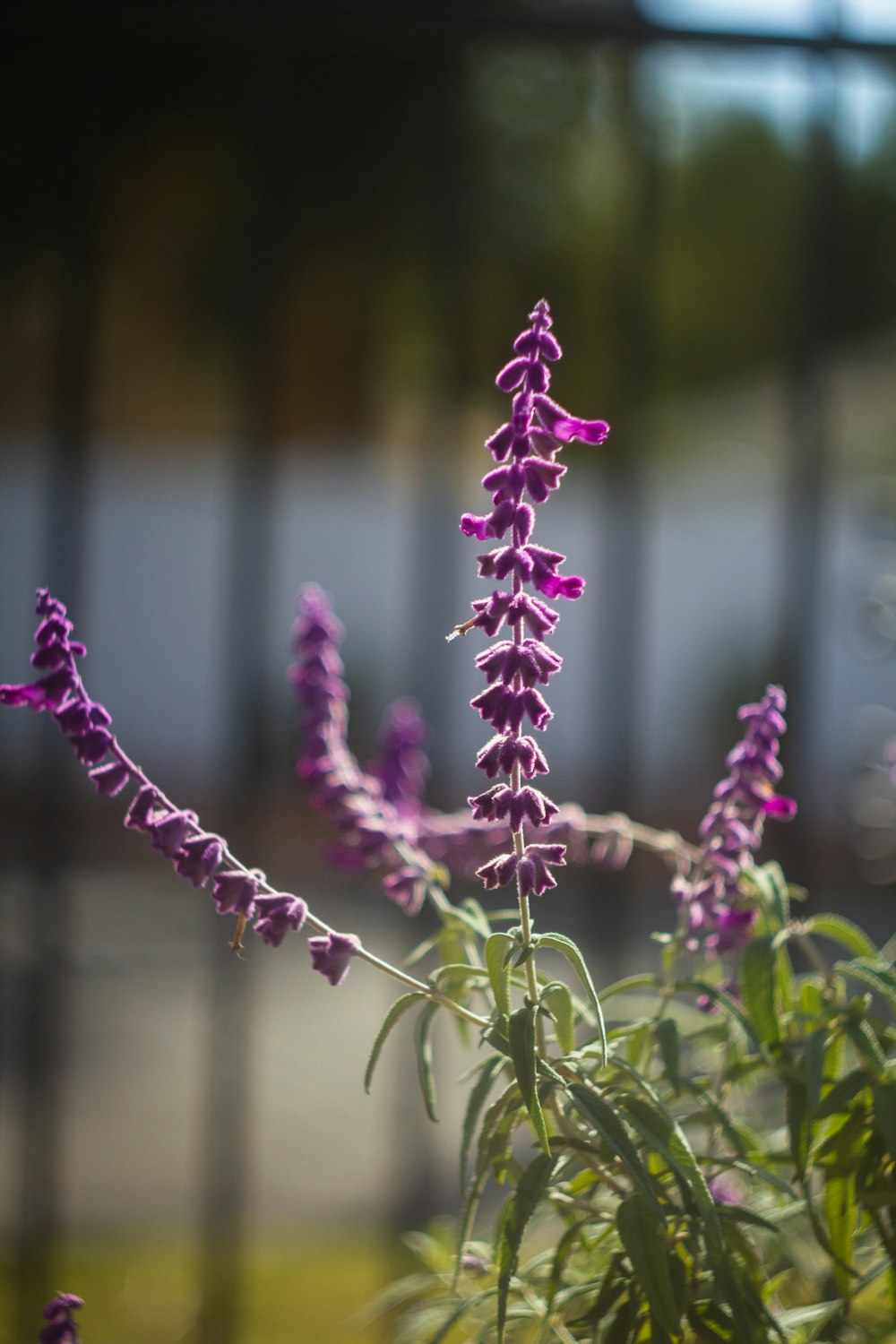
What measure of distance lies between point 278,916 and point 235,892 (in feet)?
0.06

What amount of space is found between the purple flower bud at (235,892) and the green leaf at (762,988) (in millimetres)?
192

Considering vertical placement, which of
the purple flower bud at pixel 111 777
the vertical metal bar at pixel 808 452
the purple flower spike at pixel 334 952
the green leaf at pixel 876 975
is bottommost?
the green leaf at pixel 876 975

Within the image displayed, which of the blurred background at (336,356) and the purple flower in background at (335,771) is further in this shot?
the blurred background at (336,356)

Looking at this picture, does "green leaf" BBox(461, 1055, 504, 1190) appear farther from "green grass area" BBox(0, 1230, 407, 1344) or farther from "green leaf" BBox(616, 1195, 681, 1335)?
"green grass area" BBox(0, 1230, 407, 1344)

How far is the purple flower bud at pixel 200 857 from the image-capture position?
440 mm

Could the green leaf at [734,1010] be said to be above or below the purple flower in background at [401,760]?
below

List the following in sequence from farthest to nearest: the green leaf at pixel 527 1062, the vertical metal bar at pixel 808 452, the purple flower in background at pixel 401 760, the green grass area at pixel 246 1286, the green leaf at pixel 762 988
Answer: the green grass area at pixel 246 1286
the vertical metal bar at pixel 808 452
the purple flower in background at pixel 401 760
the green leaf at pixel 762 988
the green leaf at pixel 527 1062

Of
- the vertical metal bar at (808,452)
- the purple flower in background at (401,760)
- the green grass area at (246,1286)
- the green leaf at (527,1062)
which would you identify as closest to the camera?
the green leaf at (527,1062)

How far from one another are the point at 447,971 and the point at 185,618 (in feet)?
20.8

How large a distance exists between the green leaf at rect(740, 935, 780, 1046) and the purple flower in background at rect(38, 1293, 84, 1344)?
27 centimetres

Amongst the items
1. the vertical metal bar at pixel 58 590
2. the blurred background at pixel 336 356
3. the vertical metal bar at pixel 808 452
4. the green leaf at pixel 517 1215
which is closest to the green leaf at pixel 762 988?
the green leaf at pixel 517 1215

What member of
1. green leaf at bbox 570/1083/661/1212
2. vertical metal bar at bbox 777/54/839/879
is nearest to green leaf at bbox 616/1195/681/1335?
green leaf at bbox 570/1083/661/1212

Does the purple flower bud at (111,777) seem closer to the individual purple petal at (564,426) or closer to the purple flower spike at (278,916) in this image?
the purple flower spike at (278,916)

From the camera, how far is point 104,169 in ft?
7.57
